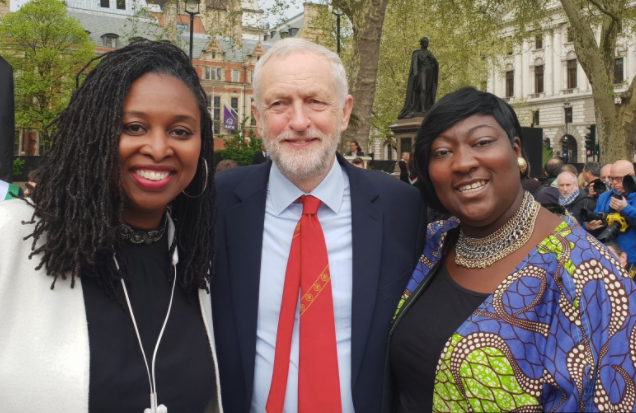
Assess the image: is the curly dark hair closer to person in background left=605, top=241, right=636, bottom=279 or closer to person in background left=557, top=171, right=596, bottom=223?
person in background left=605, top=241, right=636, bottom=279

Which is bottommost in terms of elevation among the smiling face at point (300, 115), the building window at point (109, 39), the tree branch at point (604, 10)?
the smiling face at point (300, 115)

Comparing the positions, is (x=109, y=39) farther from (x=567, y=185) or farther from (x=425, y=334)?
(x=425, y=334)

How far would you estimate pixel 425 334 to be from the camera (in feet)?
7.48

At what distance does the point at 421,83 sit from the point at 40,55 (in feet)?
97.1

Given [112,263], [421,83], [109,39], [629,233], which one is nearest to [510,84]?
→ [109,39]

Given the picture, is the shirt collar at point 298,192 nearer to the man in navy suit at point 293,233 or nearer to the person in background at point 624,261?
the man in navy suit at point 293,233

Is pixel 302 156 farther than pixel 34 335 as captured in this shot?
Yes

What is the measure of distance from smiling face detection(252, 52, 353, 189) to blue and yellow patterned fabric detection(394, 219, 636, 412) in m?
1.02

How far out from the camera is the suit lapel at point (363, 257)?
98.0 inches

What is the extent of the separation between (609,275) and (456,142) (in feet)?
2.42

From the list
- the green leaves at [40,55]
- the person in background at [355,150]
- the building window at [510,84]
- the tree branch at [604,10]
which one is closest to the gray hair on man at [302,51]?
the person in background at [355,150]

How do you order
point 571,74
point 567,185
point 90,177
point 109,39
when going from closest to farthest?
point 90,177
point 567,185
point 571,74
point 109,39

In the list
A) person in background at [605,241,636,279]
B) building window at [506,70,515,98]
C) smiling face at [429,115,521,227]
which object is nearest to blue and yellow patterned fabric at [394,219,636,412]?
smiling face at [429,115,521,227]

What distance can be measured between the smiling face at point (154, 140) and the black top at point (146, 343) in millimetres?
238
